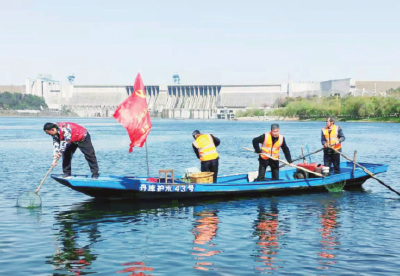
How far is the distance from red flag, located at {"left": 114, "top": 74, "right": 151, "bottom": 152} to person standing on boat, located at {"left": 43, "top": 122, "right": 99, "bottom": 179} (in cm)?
160

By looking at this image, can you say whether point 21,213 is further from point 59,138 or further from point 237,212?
point 237,212

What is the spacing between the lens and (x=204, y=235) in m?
15.1

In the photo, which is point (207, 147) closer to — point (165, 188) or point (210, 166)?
point (210, 166)

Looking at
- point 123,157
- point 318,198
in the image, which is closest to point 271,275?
point 318,198

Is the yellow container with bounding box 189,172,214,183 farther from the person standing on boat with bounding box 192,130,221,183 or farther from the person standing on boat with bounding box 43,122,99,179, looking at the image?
the person standing on boat with bounding box 43,122,99,179

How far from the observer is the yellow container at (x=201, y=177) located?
20.3 metres

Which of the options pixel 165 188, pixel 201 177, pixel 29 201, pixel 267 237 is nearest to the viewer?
pixel 267 237

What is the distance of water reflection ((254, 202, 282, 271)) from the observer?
12.5 m

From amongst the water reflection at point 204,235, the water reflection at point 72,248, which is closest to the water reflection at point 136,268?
the water reflection at point 72,248

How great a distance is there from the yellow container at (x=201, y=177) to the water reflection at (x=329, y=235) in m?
4.34

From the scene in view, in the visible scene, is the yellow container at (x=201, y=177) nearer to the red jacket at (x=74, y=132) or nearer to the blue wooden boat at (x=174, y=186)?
the blue wooden boat at (x=174, y=186)

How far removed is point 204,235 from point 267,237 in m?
1.72

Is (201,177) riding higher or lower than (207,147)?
lower

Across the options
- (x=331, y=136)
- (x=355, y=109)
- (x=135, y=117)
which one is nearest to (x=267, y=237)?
(x=135, y=117)
